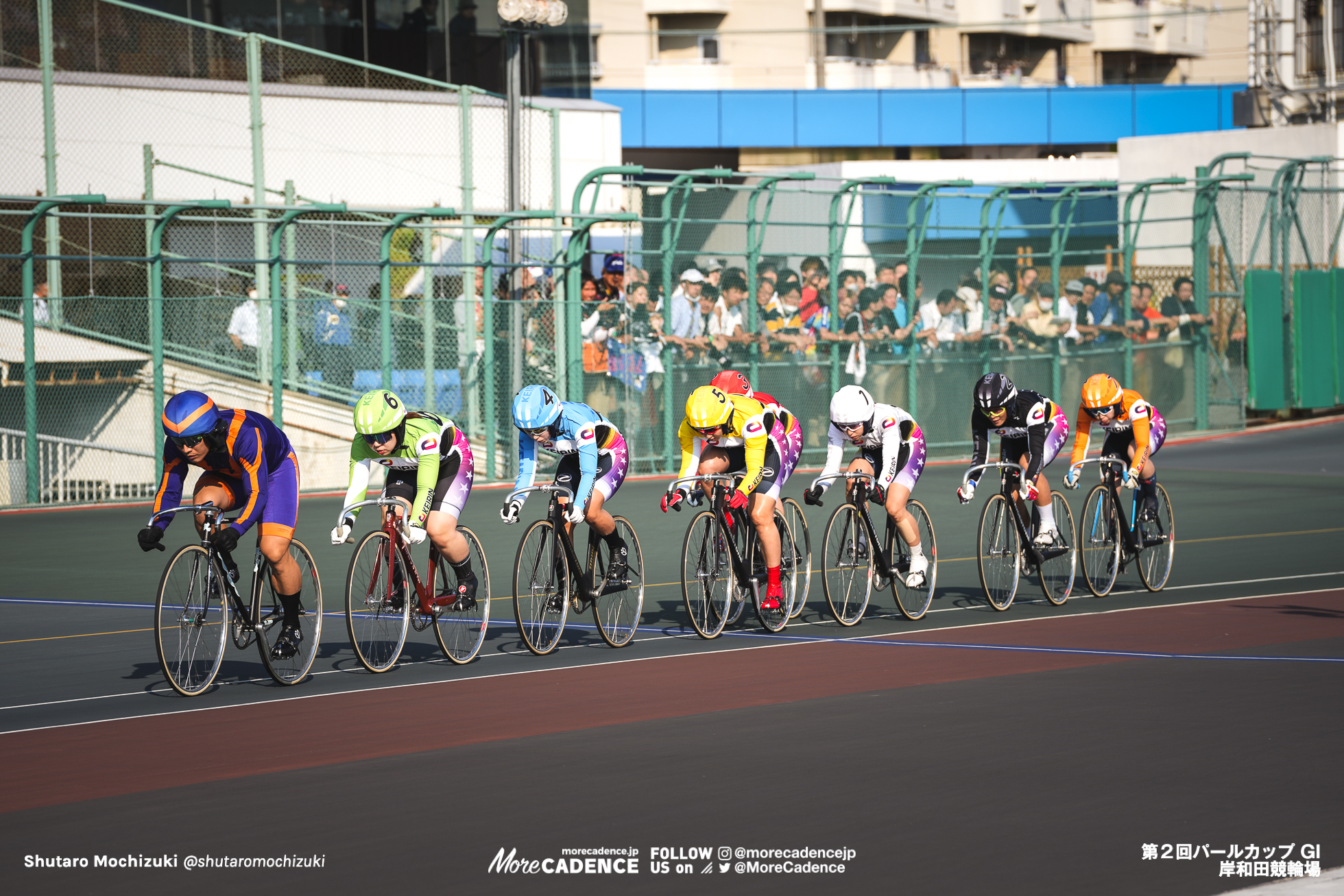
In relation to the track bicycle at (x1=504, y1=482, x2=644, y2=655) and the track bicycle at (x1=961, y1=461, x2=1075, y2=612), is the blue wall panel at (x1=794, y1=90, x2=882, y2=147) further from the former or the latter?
the track bicycle at (x1=504, y1=482, x2=644, y2=655)

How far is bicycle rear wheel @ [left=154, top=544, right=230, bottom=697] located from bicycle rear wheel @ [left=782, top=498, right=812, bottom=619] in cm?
378

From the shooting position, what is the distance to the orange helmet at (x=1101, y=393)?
1177cm

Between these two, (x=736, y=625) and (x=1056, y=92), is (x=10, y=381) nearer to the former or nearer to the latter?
(x=736, y=625)

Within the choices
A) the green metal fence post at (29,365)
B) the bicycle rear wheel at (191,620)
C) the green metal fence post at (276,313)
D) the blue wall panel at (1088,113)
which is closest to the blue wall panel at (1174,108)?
the blue wall panel at (1088,113)

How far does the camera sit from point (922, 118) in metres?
45.9

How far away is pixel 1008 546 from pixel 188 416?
19.3 feet

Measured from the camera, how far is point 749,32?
52000 millimetres

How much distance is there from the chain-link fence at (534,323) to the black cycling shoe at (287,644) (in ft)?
29.4

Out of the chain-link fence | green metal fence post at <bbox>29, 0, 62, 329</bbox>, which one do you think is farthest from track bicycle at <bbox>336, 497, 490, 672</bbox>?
green metal fence post at <bbox>29, 0, 62, 329</bbox>

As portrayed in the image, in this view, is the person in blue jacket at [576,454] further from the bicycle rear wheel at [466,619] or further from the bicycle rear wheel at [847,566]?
the bicycle rear wheel at [847,566]

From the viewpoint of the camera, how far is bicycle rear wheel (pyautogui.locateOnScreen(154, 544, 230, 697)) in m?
8.42

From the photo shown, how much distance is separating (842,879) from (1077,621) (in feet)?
20.0

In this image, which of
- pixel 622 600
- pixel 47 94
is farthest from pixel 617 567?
pixel 47 94

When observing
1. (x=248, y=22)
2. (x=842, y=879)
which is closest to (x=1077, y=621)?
(x=842, y=879)
